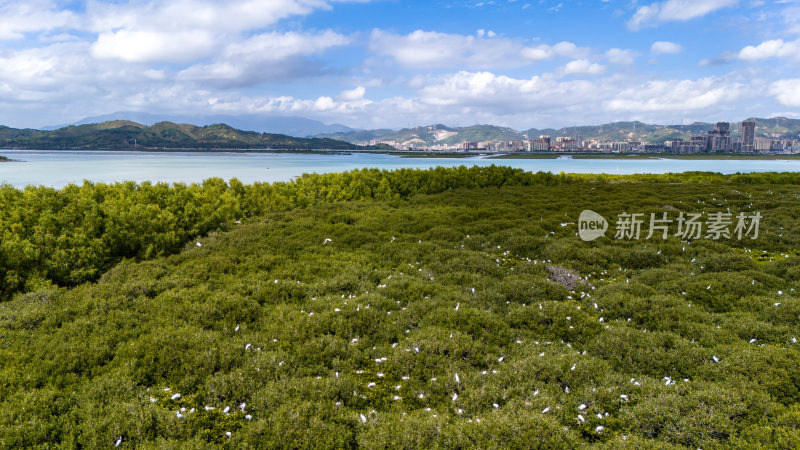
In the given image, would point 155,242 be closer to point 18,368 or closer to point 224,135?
point 18,368

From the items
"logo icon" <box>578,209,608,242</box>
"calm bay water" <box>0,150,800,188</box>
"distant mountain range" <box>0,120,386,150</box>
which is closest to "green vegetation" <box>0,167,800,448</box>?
"logo icon" <box>578,209,608,242</box>

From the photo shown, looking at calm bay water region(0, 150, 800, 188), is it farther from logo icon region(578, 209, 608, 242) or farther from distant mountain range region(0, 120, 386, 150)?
distant mountain range region(0, 120, 386, 150)

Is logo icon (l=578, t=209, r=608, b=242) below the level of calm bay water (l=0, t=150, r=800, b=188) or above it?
below

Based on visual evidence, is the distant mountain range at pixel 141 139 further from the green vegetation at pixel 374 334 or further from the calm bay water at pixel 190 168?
the green vegetation at pixel 374 334

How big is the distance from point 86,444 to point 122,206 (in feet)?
27.2

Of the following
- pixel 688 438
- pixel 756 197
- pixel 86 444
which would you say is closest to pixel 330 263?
pixel 86 444

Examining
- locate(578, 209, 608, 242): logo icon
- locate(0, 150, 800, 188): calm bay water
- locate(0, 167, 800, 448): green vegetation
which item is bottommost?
locate(0, 167, 800, 448): green vegetation

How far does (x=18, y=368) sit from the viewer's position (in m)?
5.09

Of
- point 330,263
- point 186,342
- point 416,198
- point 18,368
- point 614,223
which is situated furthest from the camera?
point 416,198

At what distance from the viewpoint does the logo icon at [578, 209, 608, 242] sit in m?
12.8

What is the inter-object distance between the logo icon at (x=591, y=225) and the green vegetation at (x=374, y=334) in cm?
58

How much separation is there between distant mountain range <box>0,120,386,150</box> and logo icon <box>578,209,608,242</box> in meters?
158

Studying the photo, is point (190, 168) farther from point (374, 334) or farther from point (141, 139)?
point (141, 139)

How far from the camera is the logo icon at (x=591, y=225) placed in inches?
503
